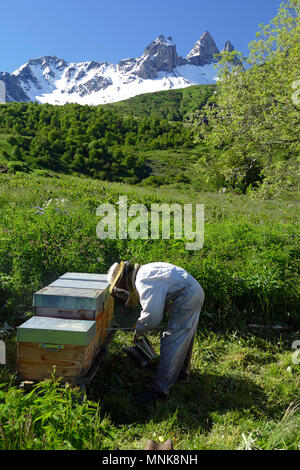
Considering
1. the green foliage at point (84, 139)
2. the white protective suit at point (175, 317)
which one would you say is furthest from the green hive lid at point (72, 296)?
the green foliage at point (84, 139)

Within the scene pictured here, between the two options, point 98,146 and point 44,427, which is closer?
point 44,427

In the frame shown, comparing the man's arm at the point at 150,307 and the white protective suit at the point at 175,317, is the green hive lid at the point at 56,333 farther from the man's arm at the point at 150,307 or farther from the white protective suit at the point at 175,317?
the white protective suit at the point at 175,317

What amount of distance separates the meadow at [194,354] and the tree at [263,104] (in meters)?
4.39

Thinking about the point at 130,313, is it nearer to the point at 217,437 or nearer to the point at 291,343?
the point at 291,343

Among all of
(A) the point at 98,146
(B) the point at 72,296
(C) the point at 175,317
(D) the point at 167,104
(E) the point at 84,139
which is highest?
(D) the point at 167,104

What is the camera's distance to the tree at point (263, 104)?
11203 mm

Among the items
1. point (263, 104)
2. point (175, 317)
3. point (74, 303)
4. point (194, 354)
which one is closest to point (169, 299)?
point (175, 317)

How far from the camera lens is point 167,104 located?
430 feet

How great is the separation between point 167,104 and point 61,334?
452ft

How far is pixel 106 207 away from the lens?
10156 millimetres

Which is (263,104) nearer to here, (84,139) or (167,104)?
(84,139)

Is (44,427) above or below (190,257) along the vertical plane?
below

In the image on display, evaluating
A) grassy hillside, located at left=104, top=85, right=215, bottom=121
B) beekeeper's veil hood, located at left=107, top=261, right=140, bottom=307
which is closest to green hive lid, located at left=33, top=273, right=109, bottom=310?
beekeeper's veil hood, located at left=107, top=261, right=140, bottom=307

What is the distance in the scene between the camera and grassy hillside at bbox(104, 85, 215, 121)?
117 meters
